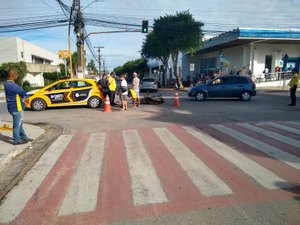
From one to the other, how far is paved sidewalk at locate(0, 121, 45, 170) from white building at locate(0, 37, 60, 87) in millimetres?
36576

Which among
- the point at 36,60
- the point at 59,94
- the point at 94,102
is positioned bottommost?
the point at 94,102

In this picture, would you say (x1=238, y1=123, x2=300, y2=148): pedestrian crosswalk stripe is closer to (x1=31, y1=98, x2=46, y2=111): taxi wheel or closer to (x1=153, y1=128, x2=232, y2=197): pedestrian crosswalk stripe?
(x1=153, y1=128, x2=232, y2=197): pedestrian crosswalk stripe

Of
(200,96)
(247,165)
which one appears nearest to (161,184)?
(247,165)

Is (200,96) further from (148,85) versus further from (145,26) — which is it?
(148,85)

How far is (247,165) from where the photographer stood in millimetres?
5461

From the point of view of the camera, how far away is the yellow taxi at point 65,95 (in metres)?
14.7

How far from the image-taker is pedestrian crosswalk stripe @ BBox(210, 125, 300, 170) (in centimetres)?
566

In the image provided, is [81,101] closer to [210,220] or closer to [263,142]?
[263,142]

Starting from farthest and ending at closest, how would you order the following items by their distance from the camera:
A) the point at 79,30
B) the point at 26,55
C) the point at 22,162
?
1. the point at 26,55
2. the point at 79,30
3. the point at 22,162

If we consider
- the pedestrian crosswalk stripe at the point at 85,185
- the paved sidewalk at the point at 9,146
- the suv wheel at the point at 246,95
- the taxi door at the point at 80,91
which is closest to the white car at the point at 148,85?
the suv wheel at the point at 246,95

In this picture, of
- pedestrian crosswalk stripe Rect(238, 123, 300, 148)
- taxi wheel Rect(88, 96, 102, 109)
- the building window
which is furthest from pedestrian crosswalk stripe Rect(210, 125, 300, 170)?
the building window

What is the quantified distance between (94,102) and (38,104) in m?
2.79

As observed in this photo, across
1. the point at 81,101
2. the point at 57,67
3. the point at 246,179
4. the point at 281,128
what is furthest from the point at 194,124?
the point at 57,67

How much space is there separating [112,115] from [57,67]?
163ft
